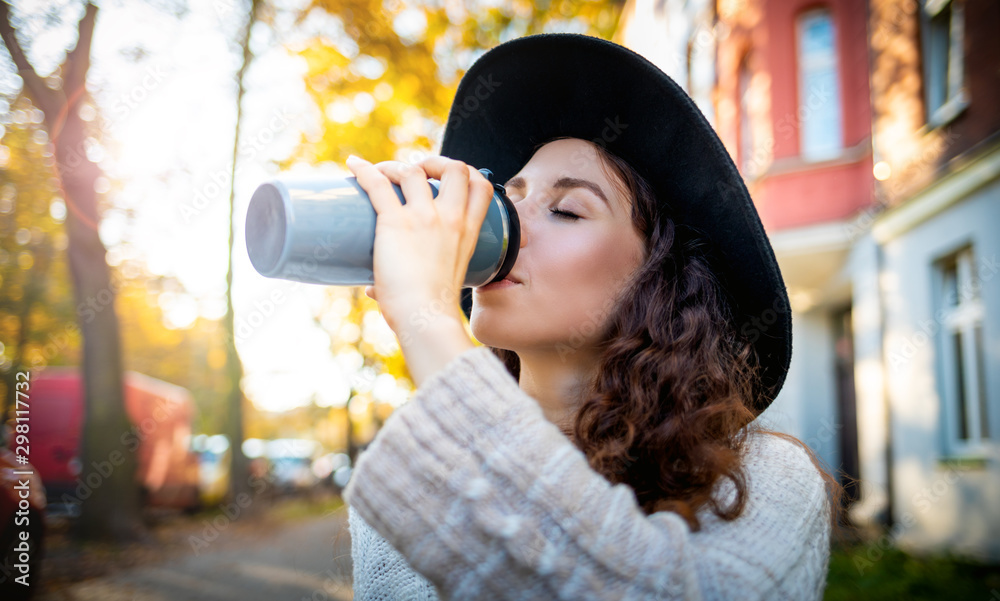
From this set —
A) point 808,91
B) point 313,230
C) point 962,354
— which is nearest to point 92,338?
point 313,230

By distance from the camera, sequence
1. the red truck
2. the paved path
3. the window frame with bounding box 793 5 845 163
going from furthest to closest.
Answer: the window frame with bounding box 793 5 845 163 < the red truck < the paved path

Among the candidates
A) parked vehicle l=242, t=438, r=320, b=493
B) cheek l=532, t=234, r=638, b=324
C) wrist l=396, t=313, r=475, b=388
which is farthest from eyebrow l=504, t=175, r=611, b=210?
parked vehicle l=242, t=438, r=320, b=493

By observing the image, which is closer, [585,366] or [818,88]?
[585,366]

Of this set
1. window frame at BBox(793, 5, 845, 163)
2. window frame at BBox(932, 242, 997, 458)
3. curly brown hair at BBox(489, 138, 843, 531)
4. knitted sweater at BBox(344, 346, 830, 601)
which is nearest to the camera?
knitted sweater at BBox(344, 346, 830, 601)

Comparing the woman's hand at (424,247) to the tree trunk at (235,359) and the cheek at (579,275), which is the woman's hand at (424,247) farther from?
the tree trunk at (235,359)

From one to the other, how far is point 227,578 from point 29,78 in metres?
5.24

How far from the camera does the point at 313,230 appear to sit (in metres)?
1.03

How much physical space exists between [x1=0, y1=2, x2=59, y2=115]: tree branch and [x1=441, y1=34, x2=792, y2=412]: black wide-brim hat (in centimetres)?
619

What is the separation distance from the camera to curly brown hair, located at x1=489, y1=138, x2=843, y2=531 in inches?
48.7

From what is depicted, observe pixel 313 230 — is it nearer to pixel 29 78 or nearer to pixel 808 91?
pixel 29 78

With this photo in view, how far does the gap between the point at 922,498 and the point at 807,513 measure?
6731 mm

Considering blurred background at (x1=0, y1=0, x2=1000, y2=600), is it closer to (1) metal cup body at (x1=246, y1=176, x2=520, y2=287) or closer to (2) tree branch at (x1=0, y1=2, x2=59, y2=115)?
(2) tree branch at (x1=0, y1=2, x2=59, y2=115)

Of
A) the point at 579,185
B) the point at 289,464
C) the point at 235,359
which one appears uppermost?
the point at 579,185

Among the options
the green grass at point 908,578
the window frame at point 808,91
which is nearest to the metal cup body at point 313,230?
the green grass at point 908,578
